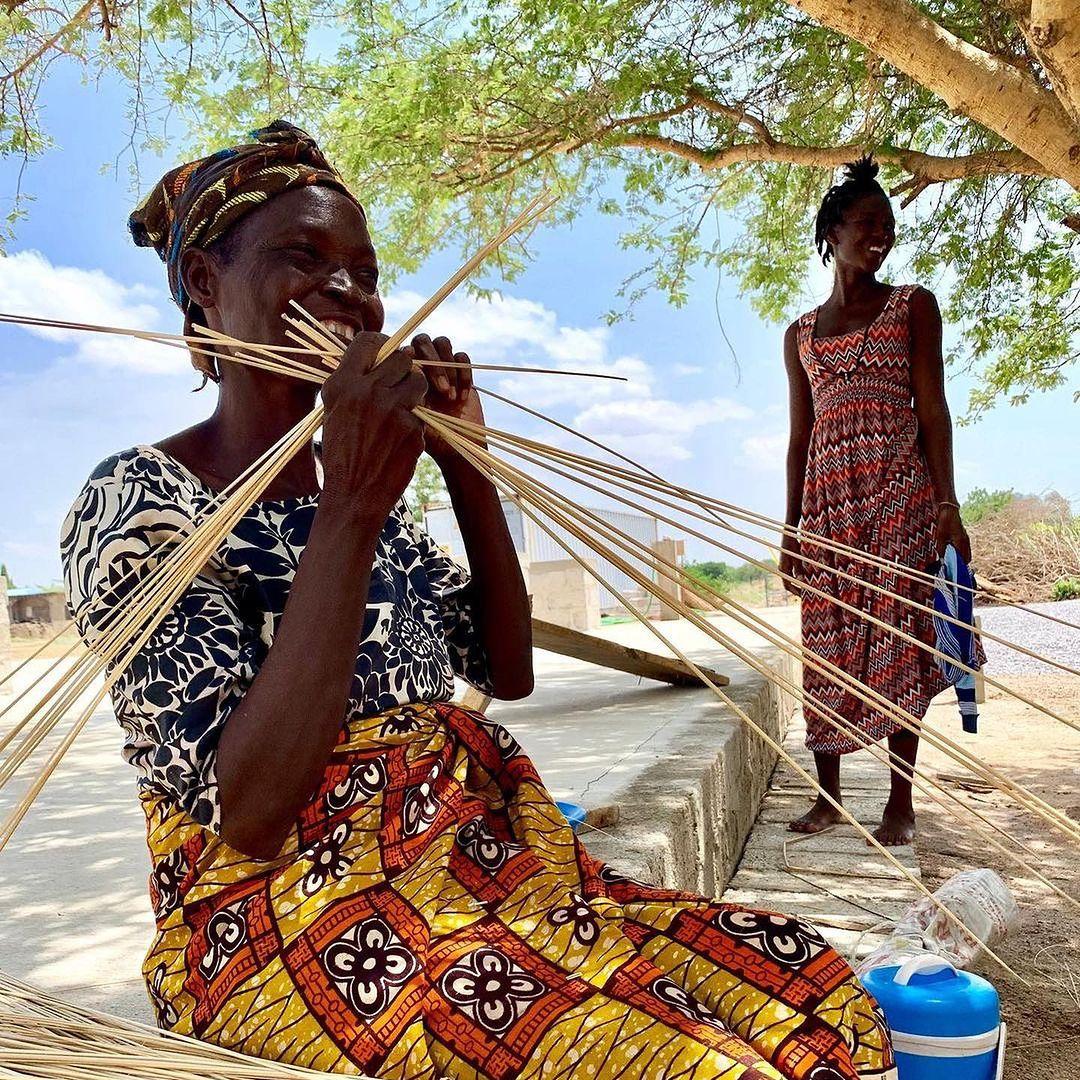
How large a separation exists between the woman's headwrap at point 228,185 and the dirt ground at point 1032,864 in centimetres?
117

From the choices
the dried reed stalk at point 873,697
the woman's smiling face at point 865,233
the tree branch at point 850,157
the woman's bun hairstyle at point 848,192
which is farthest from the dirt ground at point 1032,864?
the tree branch at point 850,157

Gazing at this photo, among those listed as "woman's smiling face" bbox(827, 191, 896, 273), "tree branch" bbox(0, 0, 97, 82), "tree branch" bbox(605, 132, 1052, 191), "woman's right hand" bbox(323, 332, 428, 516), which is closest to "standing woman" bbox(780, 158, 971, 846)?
"woman's smiling face" bbox(827, 191, 896, 273)

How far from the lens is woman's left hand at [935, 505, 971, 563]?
2895 mm

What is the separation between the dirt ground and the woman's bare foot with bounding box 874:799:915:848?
5.1 inches

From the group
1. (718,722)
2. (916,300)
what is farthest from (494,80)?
(718,722)

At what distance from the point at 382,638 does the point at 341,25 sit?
554 centimetres

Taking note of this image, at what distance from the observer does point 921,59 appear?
3.03 m

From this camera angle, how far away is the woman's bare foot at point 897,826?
305 cm

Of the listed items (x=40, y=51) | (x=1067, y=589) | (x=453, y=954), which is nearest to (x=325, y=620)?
(x=453, y=954)

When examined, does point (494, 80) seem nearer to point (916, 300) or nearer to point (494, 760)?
point (916, 300)

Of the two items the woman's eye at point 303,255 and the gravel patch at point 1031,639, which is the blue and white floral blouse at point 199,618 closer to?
the woman's eye at point 303,255

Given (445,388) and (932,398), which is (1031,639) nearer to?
(932,398)

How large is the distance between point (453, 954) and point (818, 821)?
270 cm

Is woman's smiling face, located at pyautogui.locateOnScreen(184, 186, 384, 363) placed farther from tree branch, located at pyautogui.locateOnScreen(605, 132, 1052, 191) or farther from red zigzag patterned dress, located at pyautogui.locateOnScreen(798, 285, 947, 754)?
tree branch, located at pyautogui.locateOnScreen(605, 132, 1052, 191)
